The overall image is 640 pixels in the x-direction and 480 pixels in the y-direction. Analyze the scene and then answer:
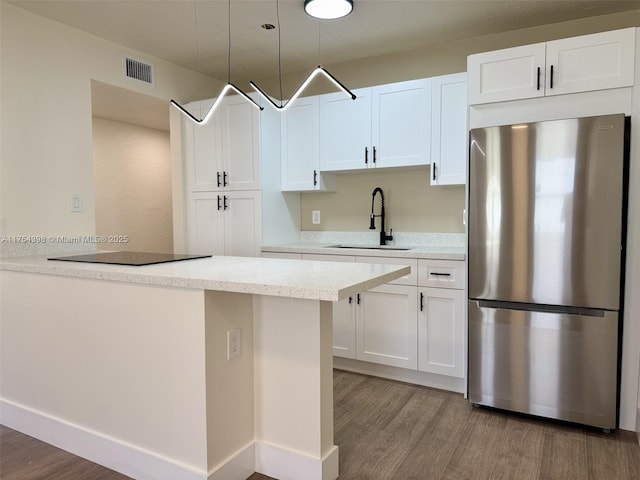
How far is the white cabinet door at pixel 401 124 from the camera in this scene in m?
3.10

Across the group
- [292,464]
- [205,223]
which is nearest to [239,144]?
[205,223]

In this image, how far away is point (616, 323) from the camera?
7.41 ft

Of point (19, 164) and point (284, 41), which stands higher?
point (284, 41)

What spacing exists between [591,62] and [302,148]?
6.79 ft

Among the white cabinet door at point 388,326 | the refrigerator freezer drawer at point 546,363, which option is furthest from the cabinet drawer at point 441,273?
the refrigerator freezer drawer at point 546,363

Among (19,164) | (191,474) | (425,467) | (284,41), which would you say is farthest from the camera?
(284,41)

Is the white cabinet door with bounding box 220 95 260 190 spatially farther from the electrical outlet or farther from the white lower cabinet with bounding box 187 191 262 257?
the electrical outlet

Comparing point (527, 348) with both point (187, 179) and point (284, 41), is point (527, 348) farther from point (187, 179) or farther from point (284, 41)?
point (187, 179)

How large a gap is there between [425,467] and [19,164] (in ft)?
9.77

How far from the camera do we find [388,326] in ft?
9.96

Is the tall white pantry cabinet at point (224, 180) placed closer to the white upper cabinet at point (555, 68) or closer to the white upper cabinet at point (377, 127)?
the white upper cabinet at point (377, 127)

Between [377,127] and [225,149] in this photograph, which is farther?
[225,149]

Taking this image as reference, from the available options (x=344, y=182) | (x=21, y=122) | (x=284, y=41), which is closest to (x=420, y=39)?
(x=284, y=41)

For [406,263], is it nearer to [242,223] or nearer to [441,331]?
[441,331]
